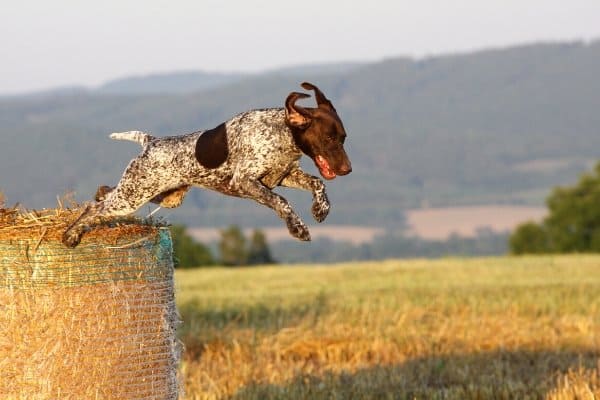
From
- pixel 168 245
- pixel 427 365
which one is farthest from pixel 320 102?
pixel 427 365

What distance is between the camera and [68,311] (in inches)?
334

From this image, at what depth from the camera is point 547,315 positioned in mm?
20609

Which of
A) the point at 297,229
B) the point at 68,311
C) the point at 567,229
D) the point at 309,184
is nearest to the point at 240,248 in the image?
the point at 567,229

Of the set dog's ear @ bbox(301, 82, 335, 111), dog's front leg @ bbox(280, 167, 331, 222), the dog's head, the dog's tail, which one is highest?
dog's ear @ bbox(301, 82, 335, 111)

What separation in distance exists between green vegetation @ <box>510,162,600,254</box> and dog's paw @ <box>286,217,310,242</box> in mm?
57446

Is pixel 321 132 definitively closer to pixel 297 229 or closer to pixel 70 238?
pixel 297 229

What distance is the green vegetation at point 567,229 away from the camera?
6456cm

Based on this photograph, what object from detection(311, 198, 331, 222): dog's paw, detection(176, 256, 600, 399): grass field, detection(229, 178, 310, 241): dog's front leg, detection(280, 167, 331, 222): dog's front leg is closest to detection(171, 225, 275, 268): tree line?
detection(176, 256, 600, 399): grass field

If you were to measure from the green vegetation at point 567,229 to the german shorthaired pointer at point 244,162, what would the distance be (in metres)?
57.1

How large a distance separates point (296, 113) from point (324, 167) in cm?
39

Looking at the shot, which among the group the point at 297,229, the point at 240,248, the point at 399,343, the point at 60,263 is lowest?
the point at 399,343

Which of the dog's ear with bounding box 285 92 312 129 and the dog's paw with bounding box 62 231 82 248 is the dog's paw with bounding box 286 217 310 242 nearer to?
the dog's ear with bounding box 285 92 312 129

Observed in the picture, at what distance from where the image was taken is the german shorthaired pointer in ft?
24.5

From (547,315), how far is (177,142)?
542 inches
